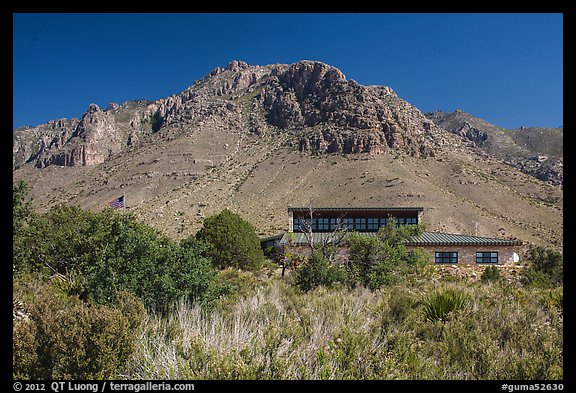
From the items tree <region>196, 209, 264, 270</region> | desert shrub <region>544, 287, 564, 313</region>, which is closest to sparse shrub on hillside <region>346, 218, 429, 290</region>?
desert shrub <region>544, 287, 564, 313</region>

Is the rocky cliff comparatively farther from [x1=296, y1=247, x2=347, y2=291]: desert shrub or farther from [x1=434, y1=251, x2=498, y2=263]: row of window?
[x1=296, y1=247, x2=347, y2=291]: desert shrub

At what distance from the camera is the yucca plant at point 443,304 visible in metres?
7.79

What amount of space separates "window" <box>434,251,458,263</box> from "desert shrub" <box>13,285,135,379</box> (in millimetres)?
34761

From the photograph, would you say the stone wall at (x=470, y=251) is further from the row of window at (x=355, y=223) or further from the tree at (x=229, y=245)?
the tree at (x=229, y=245)

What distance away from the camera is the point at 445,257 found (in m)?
35.1

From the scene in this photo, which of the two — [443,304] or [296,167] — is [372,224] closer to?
[443,304]

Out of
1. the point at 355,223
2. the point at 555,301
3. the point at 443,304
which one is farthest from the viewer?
the point at 355,223

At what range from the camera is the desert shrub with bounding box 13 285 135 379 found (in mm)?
4328

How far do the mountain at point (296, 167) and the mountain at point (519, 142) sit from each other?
66.7 ft

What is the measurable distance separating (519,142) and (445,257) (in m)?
143

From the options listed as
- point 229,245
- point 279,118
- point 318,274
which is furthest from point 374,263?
point 279,118

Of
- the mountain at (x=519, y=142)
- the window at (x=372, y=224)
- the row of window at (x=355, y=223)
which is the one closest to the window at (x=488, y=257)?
the row of window at (x=355, y=223)
